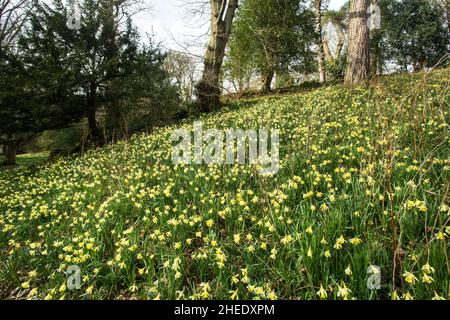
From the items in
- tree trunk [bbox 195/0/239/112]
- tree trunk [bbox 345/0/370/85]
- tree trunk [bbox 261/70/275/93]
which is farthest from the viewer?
tree trunk [bbox 261/70/275/93]

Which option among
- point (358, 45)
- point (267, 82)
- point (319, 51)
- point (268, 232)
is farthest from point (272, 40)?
point (268, 232)

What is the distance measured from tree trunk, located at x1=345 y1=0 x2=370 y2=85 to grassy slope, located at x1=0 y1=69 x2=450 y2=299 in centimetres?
422

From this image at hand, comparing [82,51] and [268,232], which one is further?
[82,51]

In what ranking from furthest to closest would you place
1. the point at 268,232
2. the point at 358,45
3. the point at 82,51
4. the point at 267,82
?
the point at 267,82
the point at 82,51
the point at 358,45
the point at 268,232

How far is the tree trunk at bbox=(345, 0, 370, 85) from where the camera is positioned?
7.81m

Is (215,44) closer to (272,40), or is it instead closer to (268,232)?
(272,40)

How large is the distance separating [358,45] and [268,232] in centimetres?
755

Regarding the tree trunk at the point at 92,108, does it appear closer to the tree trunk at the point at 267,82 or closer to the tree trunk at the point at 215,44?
the tree trunk at the point at 215,44

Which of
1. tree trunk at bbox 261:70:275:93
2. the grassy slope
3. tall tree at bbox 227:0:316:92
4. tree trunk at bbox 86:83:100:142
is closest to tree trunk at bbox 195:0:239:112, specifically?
tall tree at bbox 227:0:316:92

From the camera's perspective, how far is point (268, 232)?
2.60 metres

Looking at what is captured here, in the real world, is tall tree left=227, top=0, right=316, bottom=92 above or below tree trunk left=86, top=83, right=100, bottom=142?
above

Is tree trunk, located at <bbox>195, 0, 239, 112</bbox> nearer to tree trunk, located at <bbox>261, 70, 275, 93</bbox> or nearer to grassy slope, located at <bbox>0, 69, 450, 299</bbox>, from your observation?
tree trunk, located at <bbox>261, 70, 275, 93</bbox>

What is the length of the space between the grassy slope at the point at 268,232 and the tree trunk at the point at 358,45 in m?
4.22

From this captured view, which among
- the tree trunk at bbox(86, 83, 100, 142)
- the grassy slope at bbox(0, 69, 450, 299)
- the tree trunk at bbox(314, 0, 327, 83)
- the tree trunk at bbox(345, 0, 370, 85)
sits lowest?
the grassy slope at bbox(0, 69, 450, 299)
